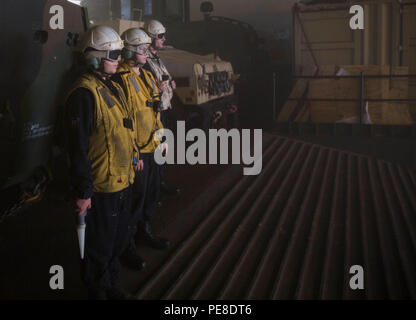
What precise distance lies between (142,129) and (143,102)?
0.76ft

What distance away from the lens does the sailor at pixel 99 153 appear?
2.92 meters

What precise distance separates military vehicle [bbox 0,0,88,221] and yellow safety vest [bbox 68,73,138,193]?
19.8 inches

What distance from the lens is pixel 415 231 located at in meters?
4.77

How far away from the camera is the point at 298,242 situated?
446 cm

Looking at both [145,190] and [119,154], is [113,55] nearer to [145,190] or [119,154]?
[119,154]

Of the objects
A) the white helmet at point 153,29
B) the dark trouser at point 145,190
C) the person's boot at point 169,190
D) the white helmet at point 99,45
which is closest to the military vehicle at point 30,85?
the white helmet at point 99,45

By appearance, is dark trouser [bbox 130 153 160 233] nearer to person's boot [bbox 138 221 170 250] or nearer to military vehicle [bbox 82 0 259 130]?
person's boot [bbox 138 221 170 250]

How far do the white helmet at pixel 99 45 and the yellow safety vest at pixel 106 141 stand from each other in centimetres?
13

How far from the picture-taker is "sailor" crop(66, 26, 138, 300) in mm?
2916

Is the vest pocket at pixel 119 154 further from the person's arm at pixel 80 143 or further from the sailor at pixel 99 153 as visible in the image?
the person's arm at pixel 80 143

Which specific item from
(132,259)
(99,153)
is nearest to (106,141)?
(99,153)

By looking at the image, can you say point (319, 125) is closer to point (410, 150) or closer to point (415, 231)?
point (410, 150)

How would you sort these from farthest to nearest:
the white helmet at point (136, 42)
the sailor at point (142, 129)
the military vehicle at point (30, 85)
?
1. the white helmet at point (136, 42)
2. the sailor at point (142, 129)
3. the military vehicle at point (30, 85)
